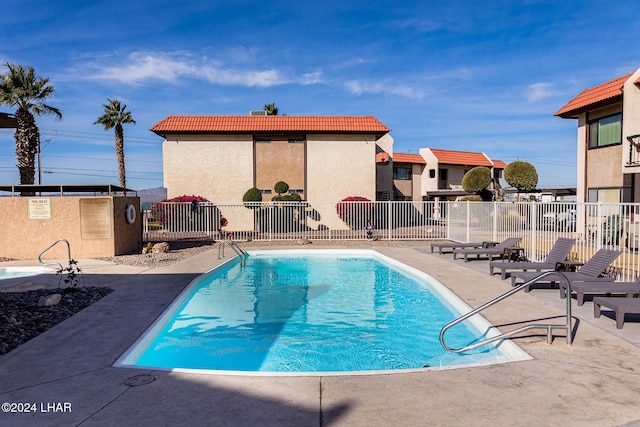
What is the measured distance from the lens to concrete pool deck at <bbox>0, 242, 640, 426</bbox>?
12.9 ft

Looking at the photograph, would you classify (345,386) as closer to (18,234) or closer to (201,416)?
(201,416)

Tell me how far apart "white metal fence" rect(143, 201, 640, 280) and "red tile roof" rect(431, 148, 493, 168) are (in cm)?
2206

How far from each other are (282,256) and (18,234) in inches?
378

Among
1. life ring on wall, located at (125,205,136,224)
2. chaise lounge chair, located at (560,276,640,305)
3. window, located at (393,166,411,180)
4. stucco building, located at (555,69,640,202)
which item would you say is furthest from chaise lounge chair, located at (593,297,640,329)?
window, located at (393,166,411,180)

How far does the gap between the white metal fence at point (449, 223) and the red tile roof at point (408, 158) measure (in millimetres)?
18374

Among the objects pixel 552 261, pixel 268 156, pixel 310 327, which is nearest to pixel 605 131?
pixel 552 261

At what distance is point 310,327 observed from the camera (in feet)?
28.2

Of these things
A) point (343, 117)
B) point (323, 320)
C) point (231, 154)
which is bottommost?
point (323, 320)

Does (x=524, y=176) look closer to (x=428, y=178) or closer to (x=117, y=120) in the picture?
(x=428, y=178)

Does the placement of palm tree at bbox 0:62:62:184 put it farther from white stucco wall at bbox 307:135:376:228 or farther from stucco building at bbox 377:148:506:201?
stucco building at bbox 377:148:506:201

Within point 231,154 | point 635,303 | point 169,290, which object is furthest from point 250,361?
point 231,154

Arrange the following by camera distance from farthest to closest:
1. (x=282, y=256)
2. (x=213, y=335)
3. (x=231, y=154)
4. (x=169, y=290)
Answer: (x=231, y=154)
(x=282, y=256)
(x=169, y=290)
(x=213, y=335)

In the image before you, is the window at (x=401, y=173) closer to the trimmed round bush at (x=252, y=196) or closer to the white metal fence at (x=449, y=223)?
the white metal fence at (x=449, y=223)

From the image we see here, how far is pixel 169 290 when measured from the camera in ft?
32.9
